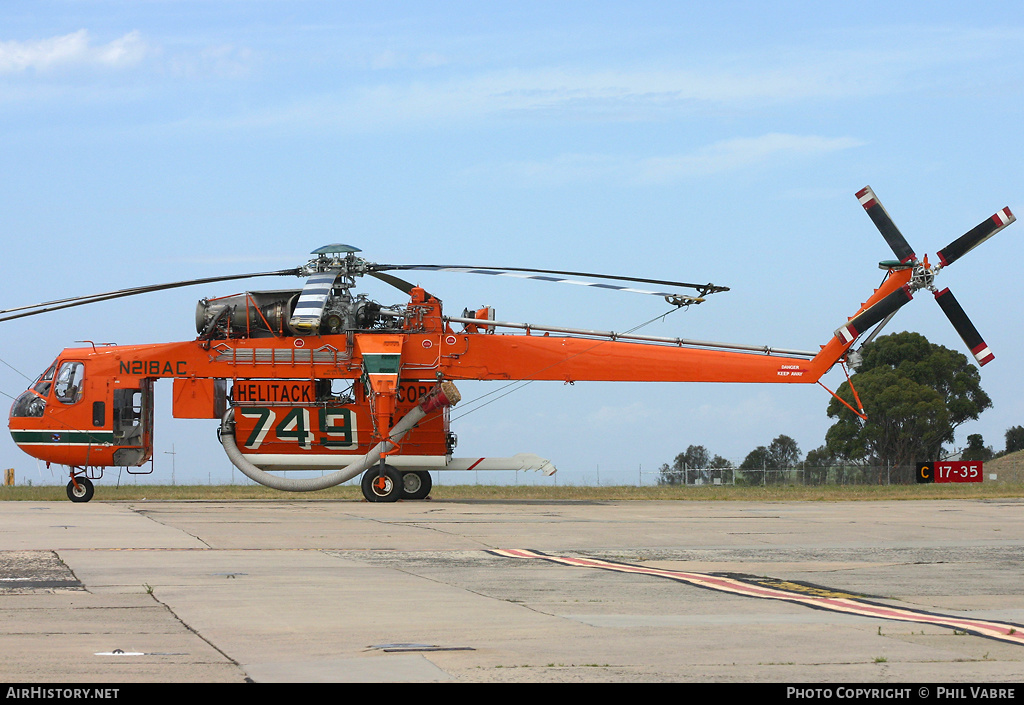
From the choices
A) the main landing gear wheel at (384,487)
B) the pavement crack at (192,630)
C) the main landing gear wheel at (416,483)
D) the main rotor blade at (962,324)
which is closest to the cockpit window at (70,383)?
the main landing gear wheel at (384,487)

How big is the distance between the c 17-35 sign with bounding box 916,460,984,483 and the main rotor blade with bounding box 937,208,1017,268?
1104 inches

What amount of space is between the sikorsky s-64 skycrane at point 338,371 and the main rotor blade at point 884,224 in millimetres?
25

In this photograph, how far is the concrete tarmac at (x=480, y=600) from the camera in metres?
7.69

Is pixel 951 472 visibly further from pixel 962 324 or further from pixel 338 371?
pixel 338 371

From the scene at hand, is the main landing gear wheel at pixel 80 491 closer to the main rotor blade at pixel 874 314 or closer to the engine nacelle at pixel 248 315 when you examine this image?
the engine nacelle at pixel 248 315

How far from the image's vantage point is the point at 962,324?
26578 millimetres

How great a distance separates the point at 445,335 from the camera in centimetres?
2781

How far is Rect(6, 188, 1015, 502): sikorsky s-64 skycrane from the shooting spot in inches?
1068

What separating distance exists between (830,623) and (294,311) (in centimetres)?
1908

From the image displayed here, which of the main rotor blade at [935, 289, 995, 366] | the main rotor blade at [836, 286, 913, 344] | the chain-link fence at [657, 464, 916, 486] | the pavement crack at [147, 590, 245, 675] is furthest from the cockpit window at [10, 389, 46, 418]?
the chain-link fence at [657, 464, 916, 486]

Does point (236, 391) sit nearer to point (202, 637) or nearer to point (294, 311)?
point (294, 311)

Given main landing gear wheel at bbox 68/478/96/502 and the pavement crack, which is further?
main landing gear wheel at bbox 68/478/96/502

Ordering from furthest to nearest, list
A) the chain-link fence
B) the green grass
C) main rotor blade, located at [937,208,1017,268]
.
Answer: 1. the chain-link fence
2. the green grass
3. main rotor blade, located at [937,208,1017,268]

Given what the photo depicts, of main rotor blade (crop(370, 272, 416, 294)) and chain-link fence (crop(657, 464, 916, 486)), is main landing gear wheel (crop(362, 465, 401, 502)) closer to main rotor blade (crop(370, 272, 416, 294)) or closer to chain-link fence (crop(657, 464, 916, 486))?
main rotor blade (crop(370, 272, 416, 294))
